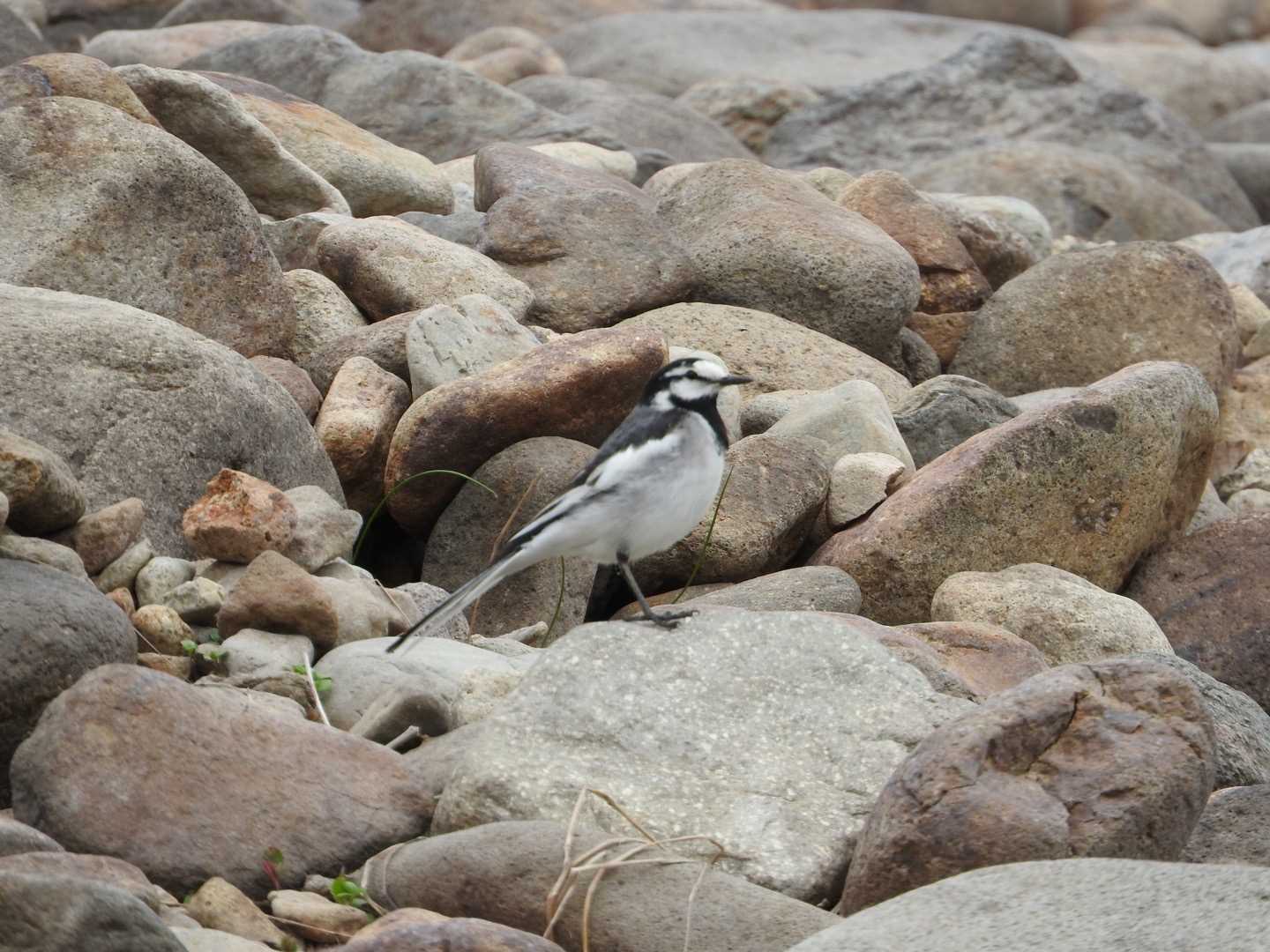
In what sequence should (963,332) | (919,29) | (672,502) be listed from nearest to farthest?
(672,502), (963,332), (919,29)

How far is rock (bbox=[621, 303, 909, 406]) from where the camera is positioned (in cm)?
1004

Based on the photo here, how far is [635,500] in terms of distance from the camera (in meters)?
5.94

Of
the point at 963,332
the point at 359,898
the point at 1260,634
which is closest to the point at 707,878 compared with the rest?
the point at 359,898

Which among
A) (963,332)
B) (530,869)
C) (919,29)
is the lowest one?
(919,29)

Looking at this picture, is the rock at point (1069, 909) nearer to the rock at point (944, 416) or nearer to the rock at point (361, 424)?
the rock at point (361, 424)

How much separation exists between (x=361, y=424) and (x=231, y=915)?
3926 millimetres

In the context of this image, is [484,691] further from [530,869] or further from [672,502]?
[530,869]

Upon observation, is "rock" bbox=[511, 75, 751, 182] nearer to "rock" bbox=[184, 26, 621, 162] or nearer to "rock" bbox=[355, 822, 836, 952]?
"rock" bbox=[184, 26, 621, 162]

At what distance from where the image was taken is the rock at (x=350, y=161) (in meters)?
11.4

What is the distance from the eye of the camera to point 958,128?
715 inches

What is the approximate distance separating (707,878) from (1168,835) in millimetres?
1269

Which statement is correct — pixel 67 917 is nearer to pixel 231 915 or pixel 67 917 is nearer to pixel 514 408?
pixel 231 915

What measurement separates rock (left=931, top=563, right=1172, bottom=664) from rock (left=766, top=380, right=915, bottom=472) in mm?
1126

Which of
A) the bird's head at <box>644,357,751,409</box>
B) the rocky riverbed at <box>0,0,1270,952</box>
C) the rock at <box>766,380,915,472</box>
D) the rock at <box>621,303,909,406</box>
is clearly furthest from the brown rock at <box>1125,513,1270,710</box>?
the bird's head at <box>644,357,751,409</box>
